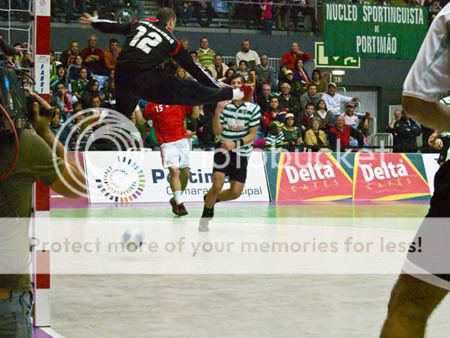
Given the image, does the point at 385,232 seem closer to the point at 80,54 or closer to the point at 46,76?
the point at 46,76

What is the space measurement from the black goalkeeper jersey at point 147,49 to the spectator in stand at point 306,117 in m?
14.2

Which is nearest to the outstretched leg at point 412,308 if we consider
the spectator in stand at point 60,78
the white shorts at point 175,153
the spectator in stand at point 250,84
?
the spectator in stand at point 250,84

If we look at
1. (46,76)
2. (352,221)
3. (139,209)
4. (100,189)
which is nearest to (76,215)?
(139,209)

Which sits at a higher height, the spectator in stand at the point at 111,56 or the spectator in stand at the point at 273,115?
the spectator in stand at the point at 111,56

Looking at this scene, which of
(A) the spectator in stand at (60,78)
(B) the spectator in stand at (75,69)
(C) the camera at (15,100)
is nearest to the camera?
(C) the camera at (15,100)

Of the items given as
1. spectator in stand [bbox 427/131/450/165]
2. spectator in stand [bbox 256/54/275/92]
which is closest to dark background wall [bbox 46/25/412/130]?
spectator in stand [bbox 256/54/275/92]

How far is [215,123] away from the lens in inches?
526

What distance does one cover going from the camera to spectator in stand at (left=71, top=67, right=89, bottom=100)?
66.8 feet

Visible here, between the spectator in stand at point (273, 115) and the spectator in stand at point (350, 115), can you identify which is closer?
the spectator in stand at point (273, 115)

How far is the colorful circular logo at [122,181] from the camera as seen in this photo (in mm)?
18819

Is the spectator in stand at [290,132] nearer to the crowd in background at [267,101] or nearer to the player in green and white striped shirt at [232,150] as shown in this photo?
the crowd in background at [267,101]

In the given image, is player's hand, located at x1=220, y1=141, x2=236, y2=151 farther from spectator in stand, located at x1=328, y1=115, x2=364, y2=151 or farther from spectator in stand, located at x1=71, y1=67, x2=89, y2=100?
spectator in stand, located at x1=328, y1=115, x2=364, y2=151

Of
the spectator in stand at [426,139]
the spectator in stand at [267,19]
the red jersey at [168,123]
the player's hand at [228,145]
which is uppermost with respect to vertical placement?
the spectator in stand at [267,19]

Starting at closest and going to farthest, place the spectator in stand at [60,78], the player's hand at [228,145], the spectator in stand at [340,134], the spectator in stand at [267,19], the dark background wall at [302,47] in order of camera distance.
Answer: the player's hand at [228,145] < the spectator in stand at [60,78] < the spectator in stand at [340,134] < the dark background wall at [302,47] < the spectator in stand at [267,19]
